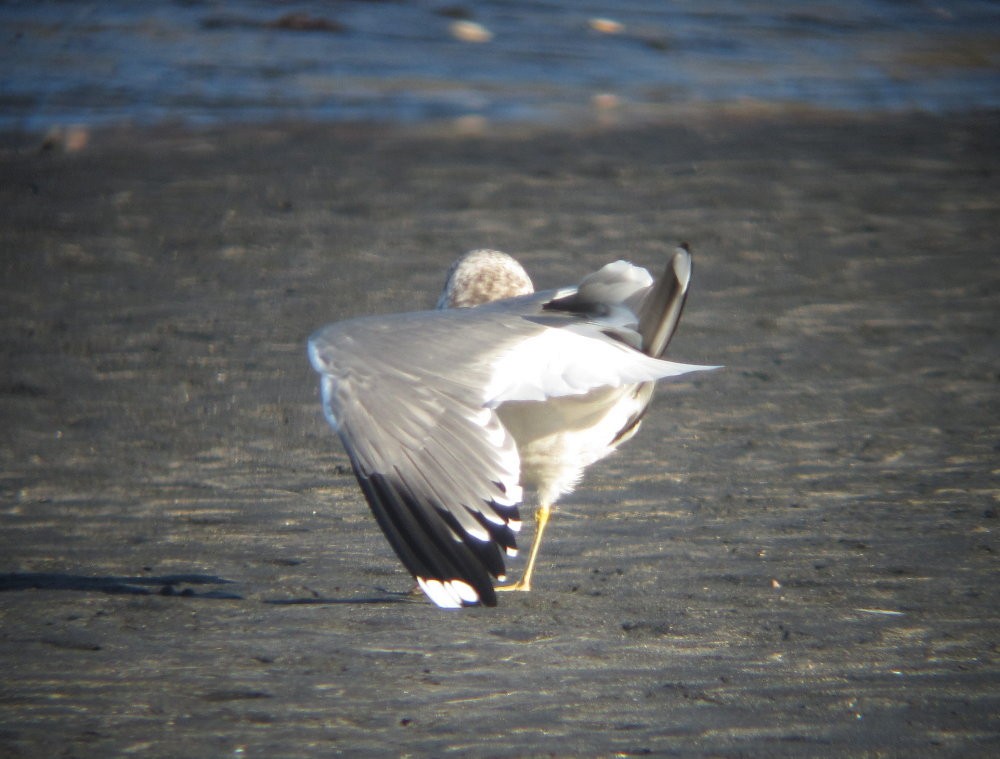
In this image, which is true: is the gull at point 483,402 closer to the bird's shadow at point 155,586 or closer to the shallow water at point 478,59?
Answer: the bird's shadow at point 155,586

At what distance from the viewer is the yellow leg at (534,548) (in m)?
4.37

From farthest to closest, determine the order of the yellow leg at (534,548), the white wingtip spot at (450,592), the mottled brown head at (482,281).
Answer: the mottled brown head at (482,281) < the yellow leg at (534,548) < the white wingtip spot at (450,592)

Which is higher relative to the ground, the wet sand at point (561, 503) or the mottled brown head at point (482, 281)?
the mottled brown head at point (482, 281)

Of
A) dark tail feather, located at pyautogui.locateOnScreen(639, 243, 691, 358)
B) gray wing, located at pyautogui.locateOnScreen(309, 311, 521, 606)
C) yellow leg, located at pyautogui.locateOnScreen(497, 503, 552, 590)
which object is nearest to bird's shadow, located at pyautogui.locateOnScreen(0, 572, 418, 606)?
yellow leg, located at pyautogui.locateOnScreen(497, 503, 552, 590)

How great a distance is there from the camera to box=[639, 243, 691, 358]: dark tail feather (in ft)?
13.0

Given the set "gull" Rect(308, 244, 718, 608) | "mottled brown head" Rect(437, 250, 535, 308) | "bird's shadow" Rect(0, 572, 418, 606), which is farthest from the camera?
"mottled brown head" Rect(437, 250, 535, 308)

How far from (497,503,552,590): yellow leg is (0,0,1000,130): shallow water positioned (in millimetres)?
6704

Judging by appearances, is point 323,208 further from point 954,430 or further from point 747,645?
point 747,645

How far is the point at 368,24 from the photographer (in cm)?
1411

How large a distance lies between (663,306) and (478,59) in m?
9.27

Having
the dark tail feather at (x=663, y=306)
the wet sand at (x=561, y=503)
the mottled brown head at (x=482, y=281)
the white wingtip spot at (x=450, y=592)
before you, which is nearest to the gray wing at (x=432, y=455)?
the white wingtip spot at (x=450, y=592)

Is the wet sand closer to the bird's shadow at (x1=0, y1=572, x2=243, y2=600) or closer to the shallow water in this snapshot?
the bird's shadow at (x1=0, y1=572, x2=243, y2=600)

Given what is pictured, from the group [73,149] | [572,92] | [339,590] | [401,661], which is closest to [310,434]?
[339,590]

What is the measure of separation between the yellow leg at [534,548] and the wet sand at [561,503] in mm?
73
